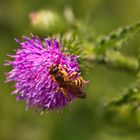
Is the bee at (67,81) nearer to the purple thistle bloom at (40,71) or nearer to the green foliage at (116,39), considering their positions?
the purple thistle bloom at (40,71)

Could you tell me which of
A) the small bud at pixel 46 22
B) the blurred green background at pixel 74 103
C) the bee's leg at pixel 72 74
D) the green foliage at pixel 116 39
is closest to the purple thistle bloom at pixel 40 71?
the bee's leg at pixel 72 74

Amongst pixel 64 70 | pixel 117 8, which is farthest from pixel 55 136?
pixel 64 70

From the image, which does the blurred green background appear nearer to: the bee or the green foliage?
the green foliage

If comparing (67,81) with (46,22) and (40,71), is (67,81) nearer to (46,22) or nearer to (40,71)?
(40,71)

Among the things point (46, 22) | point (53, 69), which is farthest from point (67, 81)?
point (46, 22)

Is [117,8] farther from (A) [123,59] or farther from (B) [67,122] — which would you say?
(A) [123,59]

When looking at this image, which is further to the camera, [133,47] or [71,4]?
[71,4]
